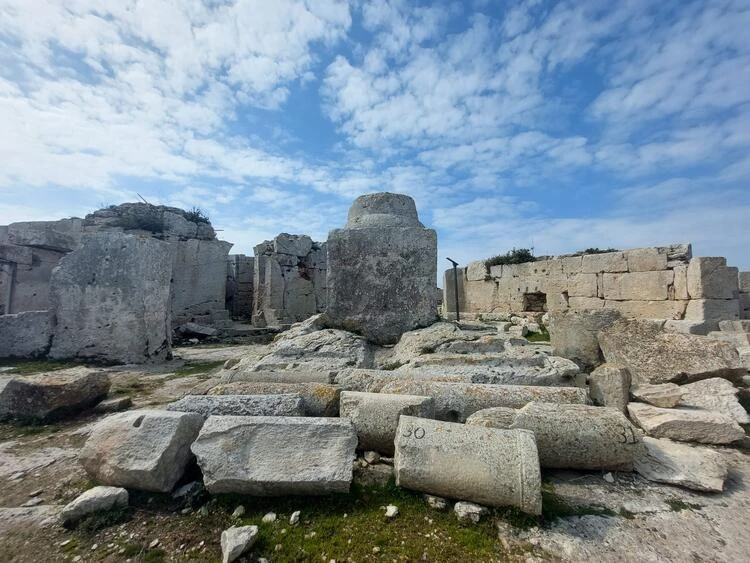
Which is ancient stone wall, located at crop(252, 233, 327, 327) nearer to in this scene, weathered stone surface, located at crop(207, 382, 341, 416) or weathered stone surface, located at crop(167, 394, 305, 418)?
weathered stone surface, located at crop(207, 382, 341, 416)

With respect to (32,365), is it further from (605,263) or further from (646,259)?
(646,259)

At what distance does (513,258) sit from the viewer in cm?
1360

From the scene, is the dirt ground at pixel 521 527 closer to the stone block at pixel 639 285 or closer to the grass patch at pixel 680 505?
the grass patch at pixel 680 505

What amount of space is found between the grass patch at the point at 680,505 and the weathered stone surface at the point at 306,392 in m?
2.39

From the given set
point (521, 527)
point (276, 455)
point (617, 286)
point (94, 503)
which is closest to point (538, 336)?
point (617, 286)

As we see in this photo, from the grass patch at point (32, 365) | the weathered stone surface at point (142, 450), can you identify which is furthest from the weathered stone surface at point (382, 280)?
the grass patch at point (32, 365)

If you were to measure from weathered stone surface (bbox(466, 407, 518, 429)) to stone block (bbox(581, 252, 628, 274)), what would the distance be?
9.98m

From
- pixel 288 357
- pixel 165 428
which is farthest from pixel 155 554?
pixel 288 357

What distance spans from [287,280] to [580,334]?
39.0 feet

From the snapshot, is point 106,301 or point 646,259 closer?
point 106,301

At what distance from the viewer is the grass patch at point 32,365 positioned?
5898mm

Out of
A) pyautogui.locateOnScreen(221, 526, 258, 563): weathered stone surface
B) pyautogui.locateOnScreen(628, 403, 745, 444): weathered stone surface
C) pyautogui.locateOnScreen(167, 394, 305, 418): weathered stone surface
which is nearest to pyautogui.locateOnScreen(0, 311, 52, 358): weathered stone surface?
pyautogui.locateOnScreen(167, 394, 305, 418): weathered stone surface

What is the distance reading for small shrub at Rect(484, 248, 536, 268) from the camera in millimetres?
13328

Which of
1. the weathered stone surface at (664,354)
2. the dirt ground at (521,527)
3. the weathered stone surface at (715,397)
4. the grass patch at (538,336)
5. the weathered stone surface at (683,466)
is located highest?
the weathered stone surface at (664,354)
